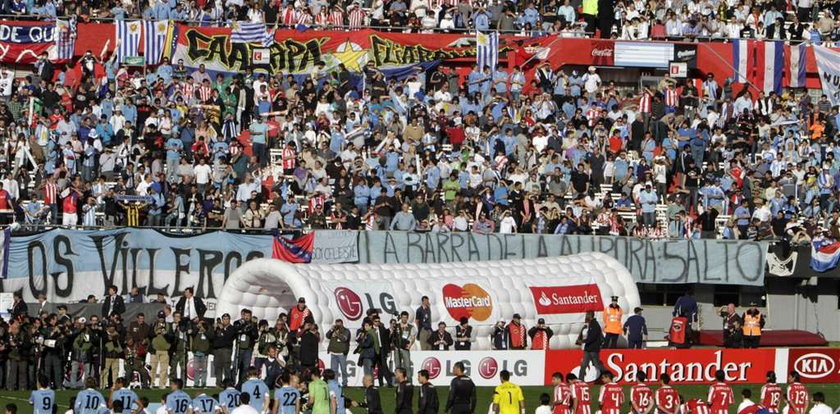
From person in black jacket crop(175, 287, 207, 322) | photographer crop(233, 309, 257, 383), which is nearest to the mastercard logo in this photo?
person in black jacket crop(175, 287, 207, 322)

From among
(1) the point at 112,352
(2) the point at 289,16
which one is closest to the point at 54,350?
(1) the point at 112,352

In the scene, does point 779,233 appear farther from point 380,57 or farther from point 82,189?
point 82,189

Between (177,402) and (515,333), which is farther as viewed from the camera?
(515,333)

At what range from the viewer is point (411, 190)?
4369 centimetres

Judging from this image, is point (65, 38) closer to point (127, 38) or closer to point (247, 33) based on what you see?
point (127, 38)

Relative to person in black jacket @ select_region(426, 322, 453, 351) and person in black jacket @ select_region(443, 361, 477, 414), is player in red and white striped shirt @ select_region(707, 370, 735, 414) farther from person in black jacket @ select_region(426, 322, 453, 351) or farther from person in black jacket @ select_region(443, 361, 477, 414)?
person in black jacket @ select_region(426, 322, 453, 351)

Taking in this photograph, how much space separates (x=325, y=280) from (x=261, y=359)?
351 centimetres

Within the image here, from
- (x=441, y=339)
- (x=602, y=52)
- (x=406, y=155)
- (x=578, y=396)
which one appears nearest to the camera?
(x=578, y=396)

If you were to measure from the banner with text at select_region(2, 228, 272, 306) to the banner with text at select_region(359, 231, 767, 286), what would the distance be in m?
3.04

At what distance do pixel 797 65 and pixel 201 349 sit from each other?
24.1 m

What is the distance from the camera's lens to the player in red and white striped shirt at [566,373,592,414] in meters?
28.7

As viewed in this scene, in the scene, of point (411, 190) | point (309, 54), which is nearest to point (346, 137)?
point (411, 190)

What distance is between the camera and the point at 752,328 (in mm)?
39875

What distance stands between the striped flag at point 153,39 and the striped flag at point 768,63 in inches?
655
